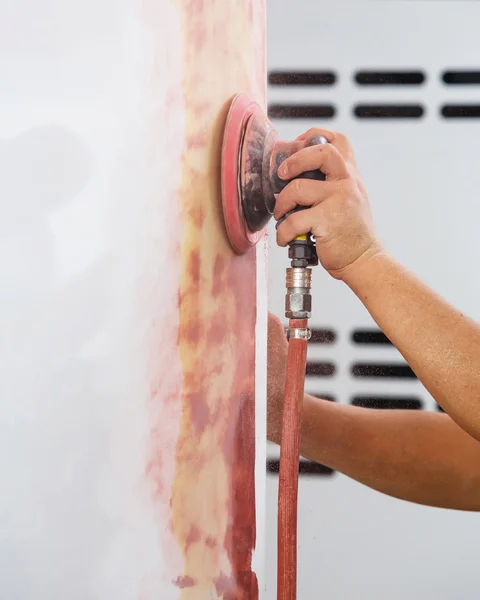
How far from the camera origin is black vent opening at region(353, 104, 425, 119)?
1049 millimetres

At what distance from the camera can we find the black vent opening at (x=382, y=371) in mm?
1062

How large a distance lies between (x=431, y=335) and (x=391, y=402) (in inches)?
26.4

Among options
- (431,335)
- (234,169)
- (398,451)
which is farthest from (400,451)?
(234,169)

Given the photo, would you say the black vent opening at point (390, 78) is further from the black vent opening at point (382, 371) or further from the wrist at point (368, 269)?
the wrist at point (368, 269)

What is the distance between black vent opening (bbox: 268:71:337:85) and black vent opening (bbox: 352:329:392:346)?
15.5 inches

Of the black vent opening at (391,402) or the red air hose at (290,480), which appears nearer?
the red air hose at (290,480)

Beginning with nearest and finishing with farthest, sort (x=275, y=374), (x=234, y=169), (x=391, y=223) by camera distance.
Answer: (x=234, y=169), (x=275, y=374), (x=391, y=223)

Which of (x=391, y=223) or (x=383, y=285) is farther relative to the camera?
(x=391, y=223)

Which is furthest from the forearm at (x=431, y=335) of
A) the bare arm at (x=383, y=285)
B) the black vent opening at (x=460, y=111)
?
the black vent opening at (x=460, y=111)

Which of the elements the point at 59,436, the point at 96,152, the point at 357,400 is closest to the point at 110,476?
the point at 59,436

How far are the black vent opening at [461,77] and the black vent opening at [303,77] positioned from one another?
174 mm

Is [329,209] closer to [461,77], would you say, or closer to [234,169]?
[234,169]

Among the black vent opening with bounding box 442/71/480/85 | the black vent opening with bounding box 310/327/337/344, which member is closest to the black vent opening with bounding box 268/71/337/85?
the black vent opening with bounding box 442/71/480/85

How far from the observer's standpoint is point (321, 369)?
42.3 inches
